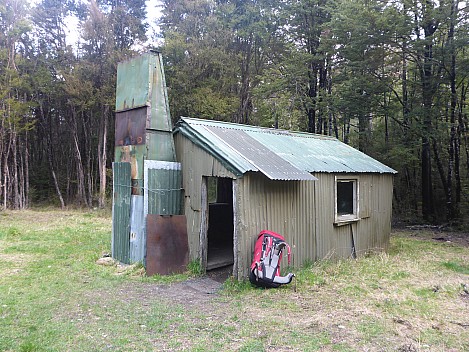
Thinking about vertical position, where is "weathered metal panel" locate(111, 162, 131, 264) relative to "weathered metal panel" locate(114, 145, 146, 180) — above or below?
below

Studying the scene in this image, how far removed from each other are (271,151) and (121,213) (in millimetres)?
3434

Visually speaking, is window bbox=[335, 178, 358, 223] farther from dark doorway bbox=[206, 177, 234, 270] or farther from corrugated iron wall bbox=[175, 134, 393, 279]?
dark doorway bbox=[206, 177, 234, 270]

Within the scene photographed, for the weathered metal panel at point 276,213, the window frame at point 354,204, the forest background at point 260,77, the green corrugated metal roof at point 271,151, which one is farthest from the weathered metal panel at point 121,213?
the forest background at point 260,77

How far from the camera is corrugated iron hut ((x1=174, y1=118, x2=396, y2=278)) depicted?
627 centimetres

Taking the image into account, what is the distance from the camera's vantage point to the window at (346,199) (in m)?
8.27

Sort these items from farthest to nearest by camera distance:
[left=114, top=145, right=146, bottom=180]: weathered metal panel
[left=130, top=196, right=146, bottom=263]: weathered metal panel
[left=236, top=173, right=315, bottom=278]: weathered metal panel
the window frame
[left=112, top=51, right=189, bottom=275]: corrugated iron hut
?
1. the window frame
2. [left=114, top=145, right=146, bottom=180]: weathered metal panel
3. [left=130, top=196, right=146, bottom=263]: weathered metal panel
4. [left=112, top=51, right=189, bottom=275]: corrugated iron hut
5. [left=236, top=173, right=315, bottom=278]: weathered metal panel

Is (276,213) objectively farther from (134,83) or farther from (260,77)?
(260,77)

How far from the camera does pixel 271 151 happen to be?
24.6ft

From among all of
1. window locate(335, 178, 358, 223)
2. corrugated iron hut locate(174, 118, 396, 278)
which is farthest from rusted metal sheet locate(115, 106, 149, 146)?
window locate(335, 178, 358, 223)

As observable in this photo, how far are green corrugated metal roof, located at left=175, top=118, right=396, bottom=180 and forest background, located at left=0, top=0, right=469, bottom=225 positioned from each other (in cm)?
504

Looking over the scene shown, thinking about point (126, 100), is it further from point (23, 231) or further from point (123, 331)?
point (23, 231)

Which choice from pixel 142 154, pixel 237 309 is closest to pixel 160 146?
pixel 142 154

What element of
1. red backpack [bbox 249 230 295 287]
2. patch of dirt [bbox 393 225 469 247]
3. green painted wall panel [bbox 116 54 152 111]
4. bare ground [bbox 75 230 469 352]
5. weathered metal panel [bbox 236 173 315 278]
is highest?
green painted wall panel [bbox 116 54 152 111]

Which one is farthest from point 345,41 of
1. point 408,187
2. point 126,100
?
point 126,100
